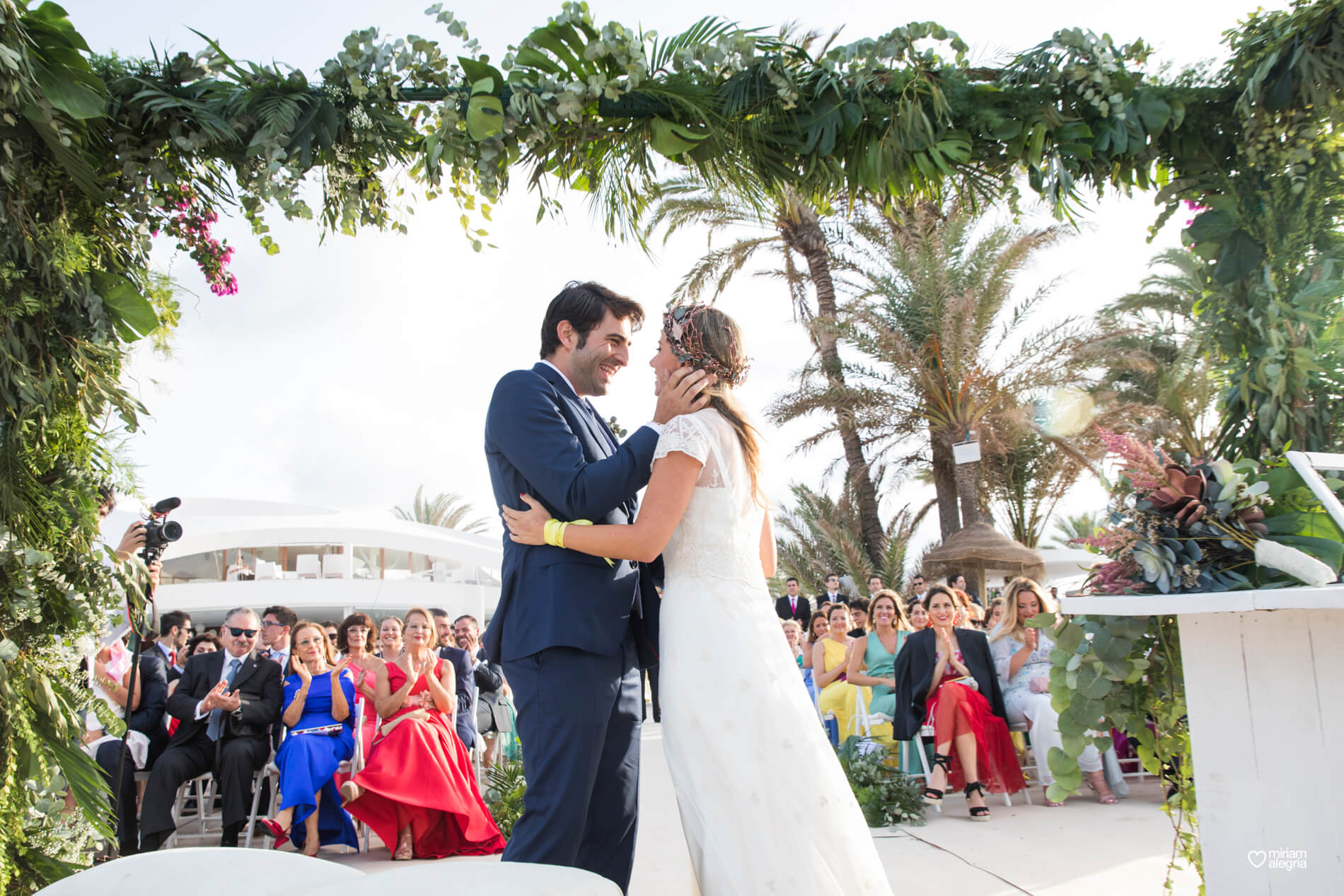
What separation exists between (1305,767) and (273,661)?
6.28 metres

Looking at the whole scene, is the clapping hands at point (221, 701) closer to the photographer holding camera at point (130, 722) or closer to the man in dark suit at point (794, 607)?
the photographer holding camera at point (130, 722)

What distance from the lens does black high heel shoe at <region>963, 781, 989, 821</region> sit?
239 inches

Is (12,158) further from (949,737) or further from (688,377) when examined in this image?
(949,737)

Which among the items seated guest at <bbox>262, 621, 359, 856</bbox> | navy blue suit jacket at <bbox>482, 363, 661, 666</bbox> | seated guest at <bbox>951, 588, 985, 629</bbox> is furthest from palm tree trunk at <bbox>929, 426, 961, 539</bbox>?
navy blue suit jacket at <bbox>482, 363, 661, 666</bbox>

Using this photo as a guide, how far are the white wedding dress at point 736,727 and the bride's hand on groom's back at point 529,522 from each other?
385 millimetres

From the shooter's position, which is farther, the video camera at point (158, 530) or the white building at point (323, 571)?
the white building at point (323, 571)

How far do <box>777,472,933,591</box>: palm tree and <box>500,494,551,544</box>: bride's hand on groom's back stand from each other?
49.9ft

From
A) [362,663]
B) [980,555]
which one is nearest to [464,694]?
[362,663]

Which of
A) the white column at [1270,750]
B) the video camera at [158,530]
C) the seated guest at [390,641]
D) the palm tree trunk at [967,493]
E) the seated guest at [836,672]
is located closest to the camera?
the white column at [1270,750]

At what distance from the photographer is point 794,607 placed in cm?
1422
